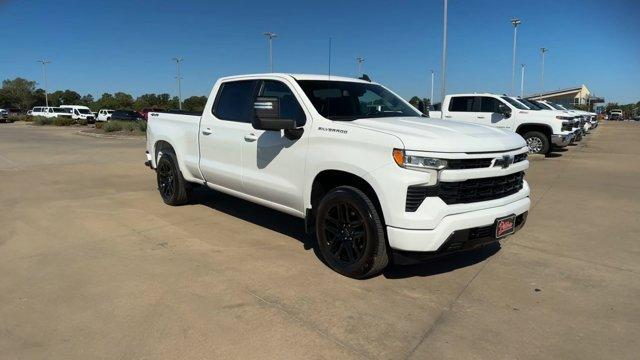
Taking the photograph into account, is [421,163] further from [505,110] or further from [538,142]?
[538,142]

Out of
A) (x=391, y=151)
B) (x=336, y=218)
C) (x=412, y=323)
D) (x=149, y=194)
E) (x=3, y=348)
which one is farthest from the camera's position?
(x=149, y=194)

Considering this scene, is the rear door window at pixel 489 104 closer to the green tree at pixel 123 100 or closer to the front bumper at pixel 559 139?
the front bumper at pixel 559 139

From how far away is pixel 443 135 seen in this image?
13.2 ft

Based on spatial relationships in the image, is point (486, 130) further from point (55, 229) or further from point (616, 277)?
point (55, 229)

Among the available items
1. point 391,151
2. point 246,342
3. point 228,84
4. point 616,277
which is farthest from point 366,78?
point 246,342

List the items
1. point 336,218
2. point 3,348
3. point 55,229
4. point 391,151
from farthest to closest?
point 55,229 → point 336,218 → point 391,151 → point 3,348

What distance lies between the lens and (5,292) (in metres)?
4.05

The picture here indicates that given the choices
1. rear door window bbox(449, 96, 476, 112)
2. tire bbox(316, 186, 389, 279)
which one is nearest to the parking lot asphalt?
tire bbox(316, 186, 389, 279)

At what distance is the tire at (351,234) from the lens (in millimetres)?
4094

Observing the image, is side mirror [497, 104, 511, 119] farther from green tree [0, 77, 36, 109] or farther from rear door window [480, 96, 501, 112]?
green tree [0, 77, 36, 109]

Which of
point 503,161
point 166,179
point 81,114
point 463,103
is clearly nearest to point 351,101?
point 503,161

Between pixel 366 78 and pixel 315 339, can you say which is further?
pixel 366 78

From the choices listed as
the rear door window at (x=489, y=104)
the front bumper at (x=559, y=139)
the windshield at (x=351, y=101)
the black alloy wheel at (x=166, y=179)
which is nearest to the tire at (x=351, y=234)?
the windshield at (x=351, y=101)

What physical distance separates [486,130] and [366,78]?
214 centimetres
